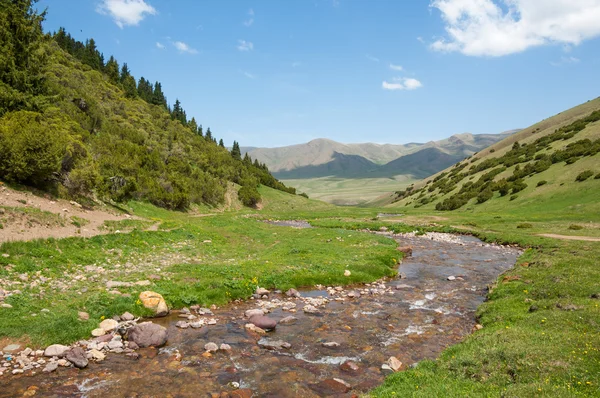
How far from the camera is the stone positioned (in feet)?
36.4

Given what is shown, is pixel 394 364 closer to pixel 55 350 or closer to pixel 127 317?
pixel 127 317

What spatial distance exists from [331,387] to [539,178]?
81381mm

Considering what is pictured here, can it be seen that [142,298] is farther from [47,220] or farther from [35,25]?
[35,25]

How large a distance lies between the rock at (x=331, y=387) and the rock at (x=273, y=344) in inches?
111

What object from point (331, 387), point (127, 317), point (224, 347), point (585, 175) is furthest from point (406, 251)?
point (585, 175)

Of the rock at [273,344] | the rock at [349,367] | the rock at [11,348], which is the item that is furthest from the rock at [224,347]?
the rock at [11,348]

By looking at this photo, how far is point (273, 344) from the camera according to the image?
13211 mm

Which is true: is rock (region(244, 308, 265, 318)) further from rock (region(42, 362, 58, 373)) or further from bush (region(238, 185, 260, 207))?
bush (region(238, 185, 260, 207))

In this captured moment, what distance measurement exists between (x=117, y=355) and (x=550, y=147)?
4170 inches

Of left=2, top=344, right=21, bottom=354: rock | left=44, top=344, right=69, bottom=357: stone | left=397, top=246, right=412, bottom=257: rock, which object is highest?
left=2, top=344, right=21, bottom=354: rock

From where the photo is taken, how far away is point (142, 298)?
15.6 meters

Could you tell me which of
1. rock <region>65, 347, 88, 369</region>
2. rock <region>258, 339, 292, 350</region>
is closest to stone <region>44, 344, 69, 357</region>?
rock <region>65, 347, 88, 369</region>

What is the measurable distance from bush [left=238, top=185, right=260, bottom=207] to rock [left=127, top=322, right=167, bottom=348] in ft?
294

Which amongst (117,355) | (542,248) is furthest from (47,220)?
(542,248)
